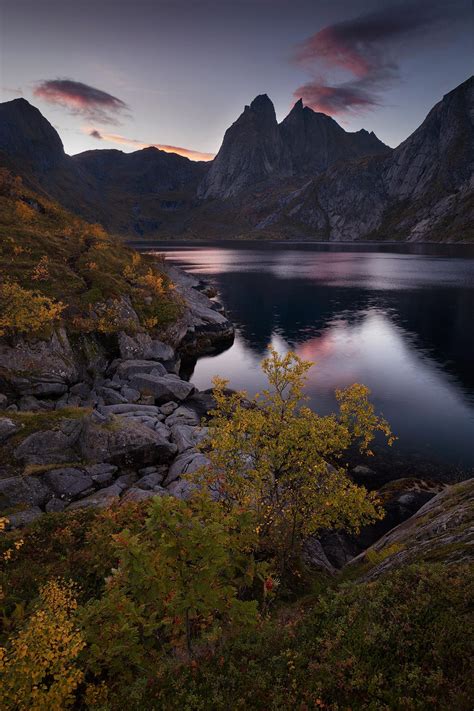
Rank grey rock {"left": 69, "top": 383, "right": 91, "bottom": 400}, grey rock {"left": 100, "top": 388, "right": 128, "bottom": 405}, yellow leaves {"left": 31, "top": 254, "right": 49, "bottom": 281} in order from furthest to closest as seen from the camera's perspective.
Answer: yellow leaves {"left": 31, "top": 254, "right": 49, "bottom": 281} → grey rock {"left": 69, "top": 383, "right": 91, "bottom": 400} → grey rock {"left": 100, "top": 388, "right": 128, "bottom": 405}

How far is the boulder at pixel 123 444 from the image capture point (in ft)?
80.2

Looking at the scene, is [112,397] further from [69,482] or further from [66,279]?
[66,279]

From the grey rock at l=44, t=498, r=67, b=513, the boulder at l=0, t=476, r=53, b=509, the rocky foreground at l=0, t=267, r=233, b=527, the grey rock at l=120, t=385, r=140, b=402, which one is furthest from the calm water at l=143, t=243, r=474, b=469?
the boulder at l=0, t=476, r=53, b=509

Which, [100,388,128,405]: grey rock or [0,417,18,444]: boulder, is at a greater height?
[0,417,18,444]: boulder

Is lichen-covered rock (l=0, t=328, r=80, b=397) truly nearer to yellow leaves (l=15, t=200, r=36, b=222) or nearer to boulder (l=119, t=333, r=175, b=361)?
boulder (l=119, t=333, r=175, b=361)

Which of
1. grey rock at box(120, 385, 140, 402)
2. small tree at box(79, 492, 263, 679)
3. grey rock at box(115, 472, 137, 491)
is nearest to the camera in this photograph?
small tree at box(79, 492, 263, 679)

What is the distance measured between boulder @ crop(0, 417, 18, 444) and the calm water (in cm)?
2762

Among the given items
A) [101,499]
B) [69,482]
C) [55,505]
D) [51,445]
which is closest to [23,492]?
[55,505]

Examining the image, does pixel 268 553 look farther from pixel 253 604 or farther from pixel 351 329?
pixel 351 329

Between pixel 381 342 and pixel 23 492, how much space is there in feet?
193

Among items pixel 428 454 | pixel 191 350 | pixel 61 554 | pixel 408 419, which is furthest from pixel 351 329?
pixel 61 554

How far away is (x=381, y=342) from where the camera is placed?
214 ft

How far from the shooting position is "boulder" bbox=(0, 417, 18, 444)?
22.8 metres

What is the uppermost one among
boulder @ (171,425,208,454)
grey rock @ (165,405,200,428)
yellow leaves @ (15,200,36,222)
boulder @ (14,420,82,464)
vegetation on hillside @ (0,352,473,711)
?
yellow leaves @ (15,200,36,222)
